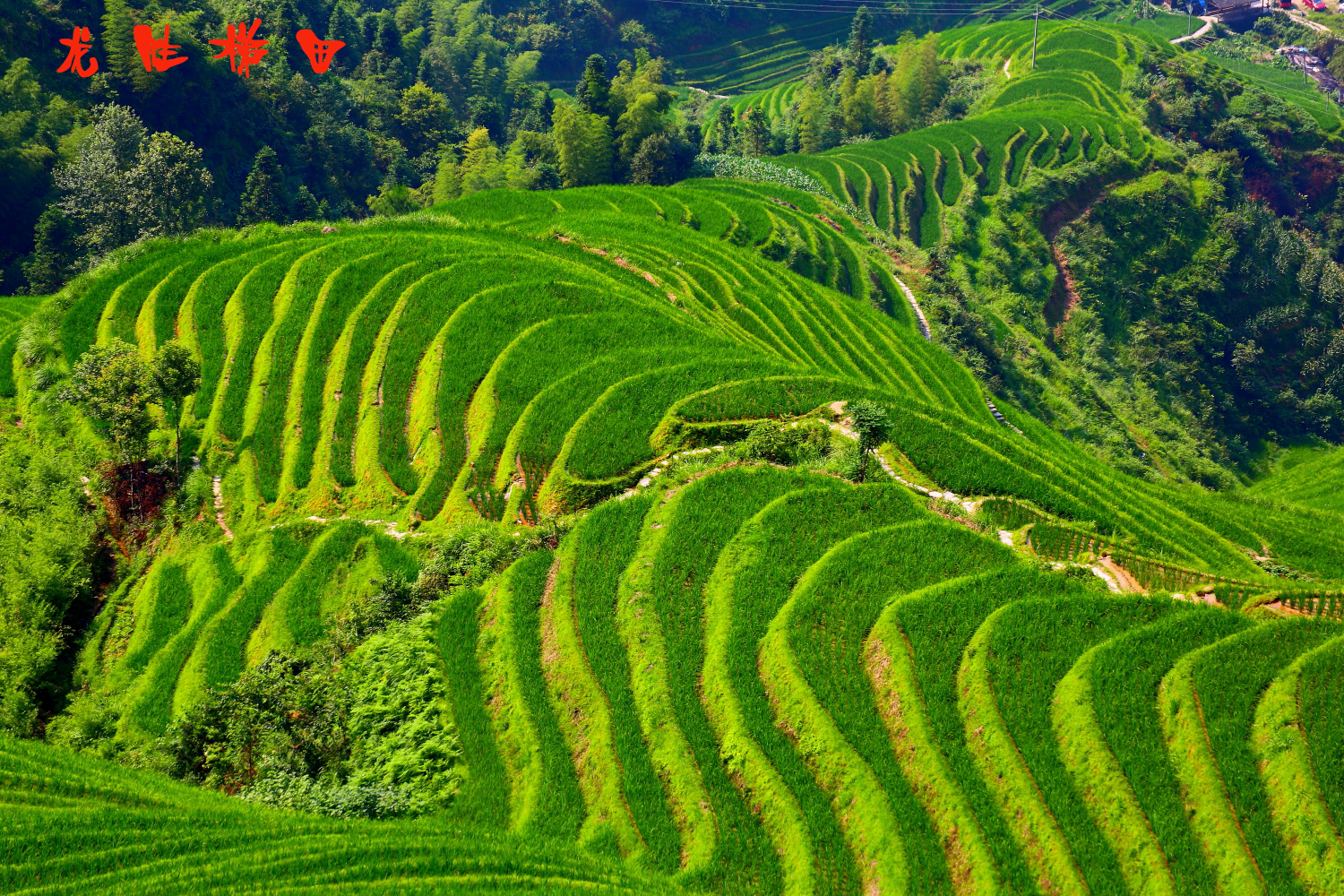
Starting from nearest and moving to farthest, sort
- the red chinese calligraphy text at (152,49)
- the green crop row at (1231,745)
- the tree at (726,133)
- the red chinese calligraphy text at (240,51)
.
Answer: the green crop row at (1231,745)
the red chinese calligraphy text at (152,49)
the red chinese calligraphy text at (240,51)
the tree at (726,133)

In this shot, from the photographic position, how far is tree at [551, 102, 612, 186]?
6084cm

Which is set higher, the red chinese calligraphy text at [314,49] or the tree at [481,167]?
the red chinese calligraphy text at [314,49]

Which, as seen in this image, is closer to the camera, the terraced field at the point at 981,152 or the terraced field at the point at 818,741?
the terraced field at the point at 818,741

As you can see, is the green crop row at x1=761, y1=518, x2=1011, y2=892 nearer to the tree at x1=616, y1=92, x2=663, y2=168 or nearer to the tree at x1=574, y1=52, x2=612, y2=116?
the tree at x1=616, y1=92, x2=663, y2=168

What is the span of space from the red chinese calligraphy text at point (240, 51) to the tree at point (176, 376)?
5521 cm

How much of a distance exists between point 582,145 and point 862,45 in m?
41.4

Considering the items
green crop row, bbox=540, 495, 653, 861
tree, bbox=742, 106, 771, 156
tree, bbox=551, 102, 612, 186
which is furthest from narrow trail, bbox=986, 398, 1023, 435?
tree, bbox=742, 106, 771, 156

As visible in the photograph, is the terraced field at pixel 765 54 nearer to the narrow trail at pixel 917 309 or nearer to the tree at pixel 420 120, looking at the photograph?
the tree at pixel 420 120

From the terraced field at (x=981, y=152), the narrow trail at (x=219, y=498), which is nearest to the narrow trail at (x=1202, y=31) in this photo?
the terraced field at (x=981, y=152)

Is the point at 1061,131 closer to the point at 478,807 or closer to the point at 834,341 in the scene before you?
the point at 834,341

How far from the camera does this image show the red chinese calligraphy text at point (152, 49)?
66.5 meters

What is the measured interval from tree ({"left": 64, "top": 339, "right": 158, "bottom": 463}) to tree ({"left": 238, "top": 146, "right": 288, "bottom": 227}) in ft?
135

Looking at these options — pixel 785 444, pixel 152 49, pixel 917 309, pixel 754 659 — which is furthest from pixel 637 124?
pixel 754 659

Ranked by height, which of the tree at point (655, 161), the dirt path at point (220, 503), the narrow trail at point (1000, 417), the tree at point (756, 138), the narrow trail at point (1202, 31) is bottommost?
the dirt path at point (220, 503)
